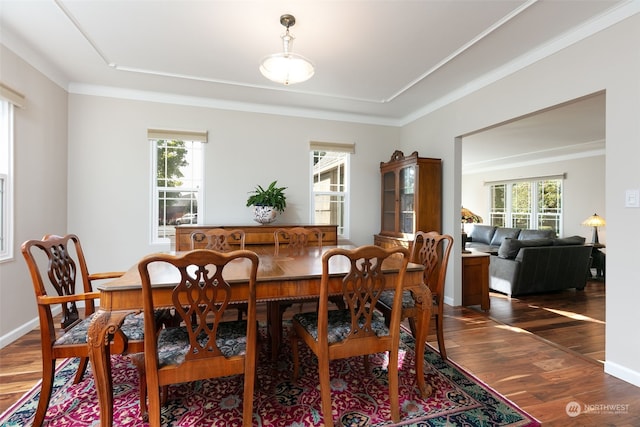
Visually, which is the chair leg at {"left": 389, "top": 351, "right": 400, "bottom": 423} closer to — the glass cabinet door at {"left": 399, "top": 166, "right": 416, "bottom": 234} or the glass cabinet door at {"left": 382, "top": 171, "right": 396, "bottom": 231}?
the glass cabinet door at {"left": 399, "top": 166, "right": 416, "bottom": 234}

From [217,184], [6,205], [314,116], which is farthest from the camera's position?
[314,116]

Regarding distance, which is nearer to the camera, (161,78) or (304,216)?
(161,78)

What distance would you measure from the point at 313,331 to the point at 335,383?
579 mm

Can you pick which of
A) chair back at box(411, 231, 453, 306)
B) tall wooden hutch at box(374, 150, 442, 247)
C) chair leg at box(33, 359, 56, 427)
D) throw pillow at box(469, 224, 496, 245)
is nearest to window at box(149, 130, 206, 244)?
chair leg at box(33, 359, 56, 427)

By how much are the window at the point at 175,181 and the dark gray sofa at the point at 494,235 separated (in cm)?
517

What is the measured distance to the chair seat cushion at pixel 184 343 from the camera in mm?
1476

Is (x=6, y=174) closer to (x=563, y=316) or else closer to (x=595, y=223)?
(x=563, y=316)

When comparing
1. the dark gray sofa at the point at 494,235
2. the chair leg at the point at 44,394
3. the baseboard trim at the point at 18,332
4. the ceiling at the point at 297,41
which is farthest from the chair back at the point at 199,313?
the dark gray sofa at the point at 494,235

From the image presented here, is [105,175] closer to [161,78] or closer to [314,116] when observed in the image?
[161,78]

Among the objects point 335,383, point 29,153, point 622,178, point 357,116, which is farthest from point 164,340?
point 357,116

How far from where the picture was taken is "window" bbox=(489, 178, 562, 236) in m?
6.73

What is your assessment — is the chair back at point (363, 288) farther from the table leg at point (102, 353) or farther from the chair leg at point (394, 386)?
the table leg at point (102, 353)

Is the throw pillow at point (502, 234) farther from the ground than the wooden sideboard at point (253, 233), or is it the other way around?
the wooden sideboard at point (253, 233)

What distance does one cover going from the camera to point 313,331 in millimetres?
1745
